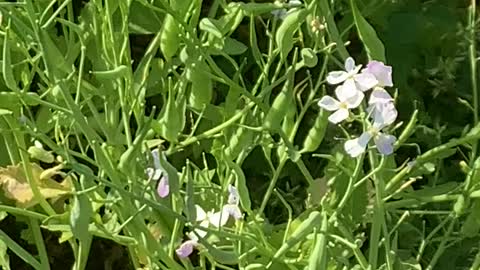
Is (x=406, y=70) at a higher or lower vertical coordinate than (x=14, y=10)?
lower

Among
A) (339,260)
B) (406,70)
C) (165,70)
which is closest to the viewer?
(339,260)

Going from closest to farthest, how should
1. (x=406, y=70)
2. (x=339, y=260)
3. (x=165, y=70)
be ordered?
(x=339, y=260)
(x=165, y=70)
(x=406, y=70)

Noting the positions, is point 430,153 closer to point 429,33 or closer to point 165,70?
point 165,70

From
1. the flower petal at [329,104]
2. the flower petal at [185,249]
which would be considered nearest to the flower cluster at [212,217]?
the flower petal at [185,249]

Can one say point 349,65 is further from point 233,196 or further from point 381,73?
point 233,196

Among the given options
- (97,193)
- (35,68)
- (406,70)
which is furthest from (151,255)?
(406,70)

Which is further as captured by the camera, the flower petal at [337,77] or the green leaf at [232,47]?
the green leaf at [232,47]

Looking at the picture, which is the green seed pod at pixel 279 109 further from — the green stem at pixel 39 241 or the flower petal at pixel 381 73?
the green stem at pixel 39 241

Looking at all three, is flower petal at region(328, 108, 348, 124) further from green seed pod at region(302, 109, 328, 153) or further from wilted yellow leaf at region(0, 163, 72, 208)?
wilted yellow leaf at region(0, 163, 72, 208)

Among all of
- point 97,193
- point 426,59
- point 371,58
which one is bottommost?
point 426,59
